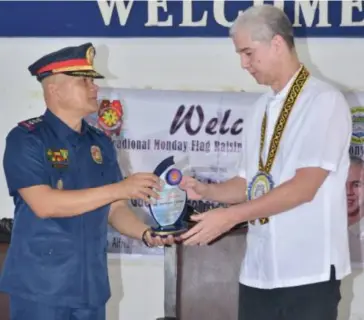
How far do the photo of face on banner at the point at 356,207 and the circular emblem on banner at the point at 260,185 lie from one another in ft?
3.70

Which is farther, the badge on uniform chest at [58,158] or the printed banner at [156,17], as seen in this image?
the printed banner at [156,17]

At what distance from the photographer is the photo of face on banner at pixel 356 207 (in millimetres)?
3330

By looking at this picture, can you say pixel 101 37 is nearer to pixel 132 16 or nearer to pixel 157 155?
pixel 132 16

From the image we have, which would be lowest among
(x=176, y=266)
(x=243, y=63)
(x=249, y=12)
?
(x=176, y=266)

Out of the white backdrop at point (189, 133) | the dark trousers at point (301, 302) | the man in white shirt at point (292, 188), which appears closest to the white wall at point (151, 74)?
the white backdrop at point (189, 133)

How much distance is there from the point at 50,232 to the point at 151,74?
1.37m

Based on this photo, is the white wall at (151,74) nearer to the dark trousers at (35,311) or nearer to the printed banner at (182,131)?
the printed banner at (182,131)

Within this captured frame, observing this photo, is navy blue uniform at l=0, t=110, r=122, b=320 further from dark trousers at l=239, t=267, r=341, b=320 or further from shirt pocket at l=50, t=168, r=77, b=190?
dark trousers at l=239, t=267, r=341, b=320

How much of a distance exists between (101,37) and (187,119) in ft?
1.70

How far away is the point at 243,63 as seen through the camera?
2.29 meters

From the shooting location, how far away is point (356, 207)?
3.35m

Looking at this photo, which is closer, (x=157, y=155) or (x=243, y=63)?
(x=243, y=63)

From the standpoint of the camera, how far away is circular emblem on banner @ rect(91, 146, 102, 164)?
2.31 metres

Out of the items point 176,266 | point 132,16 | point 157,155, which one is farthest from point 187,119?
point 176,266
